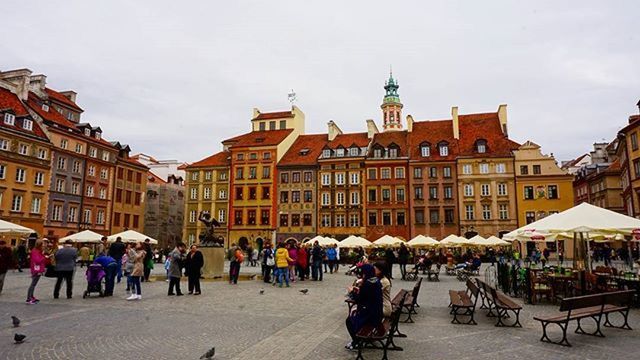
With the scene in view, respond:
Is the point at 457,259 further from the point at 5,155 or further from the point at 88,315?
the point at 5,155

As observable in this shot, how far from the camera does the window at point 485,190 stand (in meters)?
47.9

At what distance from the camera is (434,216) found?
4900cm

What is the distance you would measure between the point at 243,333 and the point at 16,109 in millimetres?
41476

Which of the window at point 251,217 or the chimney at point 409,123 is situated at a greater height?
the chimney at point 409,123

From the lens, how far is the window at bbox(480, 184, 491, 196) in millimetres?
47938

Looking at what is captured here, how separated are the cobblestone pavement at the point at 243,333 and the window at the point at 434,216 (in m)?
35.6

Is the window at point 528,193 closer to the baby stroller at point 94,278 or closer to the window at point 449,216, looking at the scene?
the window at point 449,216

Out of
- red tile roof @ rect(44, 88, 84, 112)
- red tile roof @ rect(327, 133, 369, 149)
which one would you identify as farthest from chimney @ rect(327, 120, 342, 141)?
red tile roof @ rect(44, 88, 84, 112)

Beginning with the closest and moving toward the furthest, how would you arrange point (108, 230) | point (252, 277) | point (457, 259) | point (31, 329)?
point (31, 329) → point (252, 277) → point (457, 259) → point (108, 230)

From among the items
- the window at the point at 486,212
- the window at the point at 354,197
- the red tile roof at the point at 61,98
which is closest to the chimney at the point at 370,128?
the window at the point at 354,197

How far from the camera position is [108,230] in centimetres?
4925

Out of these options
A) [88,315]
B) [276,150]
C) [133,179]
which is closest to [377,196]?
[276,150]

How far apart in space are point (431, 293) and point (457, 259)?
20.5 meters

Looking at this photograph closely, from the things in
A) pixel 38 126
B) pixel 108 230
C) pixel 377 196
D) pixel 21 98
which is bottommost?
pixel 108 230
